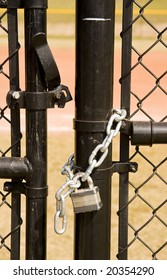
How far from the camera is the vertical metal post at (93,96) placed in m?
0.99

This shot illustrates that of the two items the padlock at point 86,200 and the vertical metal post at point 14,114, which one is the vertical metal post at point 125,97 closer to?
the padlock at point 86,200

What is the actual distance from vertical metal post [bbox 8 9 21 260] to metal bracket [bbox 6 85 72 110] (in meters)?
0.04

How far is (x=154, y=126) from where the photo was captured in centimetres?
107

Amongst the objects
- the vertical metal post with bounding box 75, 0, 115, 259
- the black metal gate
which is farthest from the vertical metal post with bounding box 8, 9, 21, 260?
the vertical metal post with bounding box 75, 0, 115, 259

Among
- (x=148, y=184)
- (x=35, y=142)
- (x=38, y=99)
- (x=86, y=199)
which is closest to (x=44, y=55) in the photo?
(x=38, y=99)

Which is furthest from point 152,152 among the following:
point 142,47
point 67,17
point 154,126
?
point 67,17

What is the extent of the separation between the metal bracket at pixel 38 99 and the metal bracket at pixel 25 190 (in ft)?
0.63

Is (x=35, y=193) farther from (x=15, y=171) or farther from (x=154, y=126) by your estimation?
(x=154, y=126)

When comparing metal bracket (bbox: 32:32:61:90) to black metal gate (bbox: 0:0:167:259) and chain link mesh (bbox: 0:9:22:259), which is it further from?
chain link mesh (bbox: 0:9:22:259)

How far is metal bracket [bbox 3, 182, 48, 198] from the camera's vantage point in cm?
108

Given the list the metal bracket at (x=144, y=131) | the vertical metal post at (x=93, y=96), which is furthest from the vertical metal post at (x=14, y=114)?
the metal bracket at (x=144, y=131)

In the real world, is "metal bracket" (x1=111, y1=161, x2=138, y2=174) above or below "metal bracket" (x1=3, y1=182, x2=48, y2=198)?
above

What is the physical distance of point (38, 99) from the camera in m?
1.03
